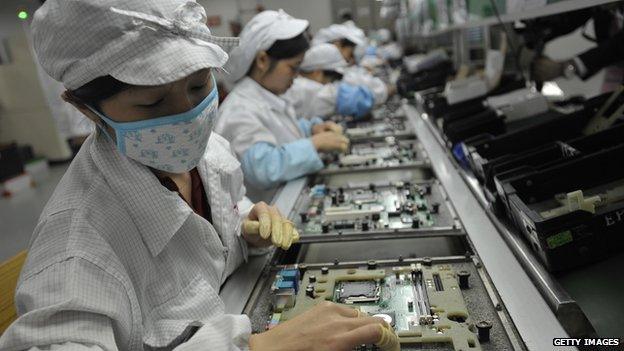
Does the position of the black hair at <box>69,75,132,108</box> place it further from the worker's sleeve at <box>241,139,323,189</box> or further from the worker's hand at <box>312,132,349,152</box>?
the worker's hand at <box>312,132,349,152</box>

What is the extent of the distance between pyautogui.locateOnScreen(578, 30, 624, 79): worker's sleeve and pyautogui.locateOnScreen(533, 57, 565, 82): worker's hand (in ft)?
1.98

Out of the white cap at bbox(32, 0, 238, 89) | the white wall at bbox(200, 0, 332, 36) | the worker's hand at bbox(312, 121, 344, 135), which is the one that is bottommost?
the white cap at bbox(32, 0, 238, 89)

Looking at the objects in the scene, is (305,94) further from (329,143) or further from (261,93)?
(329,143)

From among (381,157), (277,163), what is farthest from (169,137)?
(381,157)

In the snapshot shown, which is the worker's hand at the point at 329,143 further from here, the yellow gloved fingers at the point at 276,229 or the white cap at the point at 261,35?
the yellow gloved fingers at the point at 276,229

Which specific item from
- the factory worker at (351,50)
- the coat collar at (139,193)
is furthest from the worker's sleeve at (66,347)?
the factory worker at (351,50)

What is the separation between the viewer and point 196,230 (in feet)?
3.80

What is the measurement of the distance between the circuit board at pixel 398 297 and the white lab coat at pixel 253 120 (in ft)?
3.52

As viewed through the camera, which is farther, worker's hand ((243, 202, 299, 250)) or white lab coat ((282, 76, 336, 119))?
white lab coat ((282, 76, 336, 119))

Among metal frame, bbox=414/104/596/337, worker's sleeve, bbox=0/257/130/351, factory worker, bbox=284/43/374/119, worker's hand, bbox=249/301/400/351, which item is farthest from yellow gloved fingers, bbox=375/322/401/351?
factory worker, bbox=284/43/374/119

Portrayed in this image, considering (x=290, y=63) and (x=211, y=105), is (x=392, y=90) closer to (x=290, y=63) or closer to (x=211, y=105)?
(x=290, y=63)

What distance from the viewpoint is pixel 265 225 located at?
1415mm

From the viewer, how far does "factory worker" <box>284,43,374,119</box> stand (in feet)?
12.5

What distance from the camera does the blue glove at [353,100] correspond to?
3840mm
